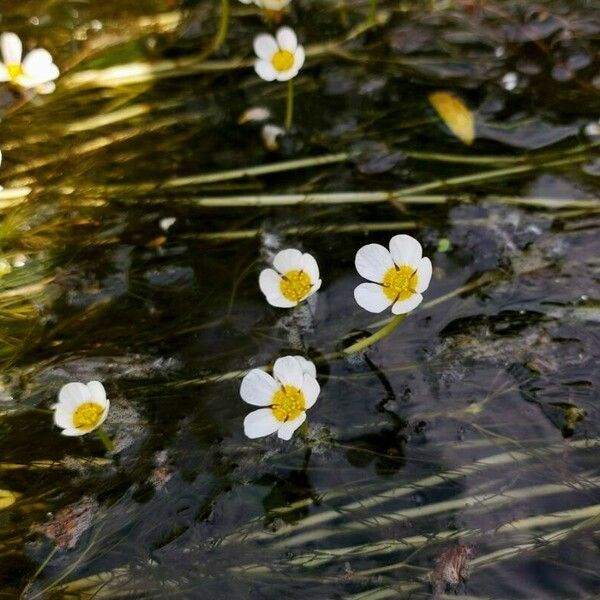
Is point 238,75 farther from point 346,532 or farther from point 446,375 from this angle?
point 346,532

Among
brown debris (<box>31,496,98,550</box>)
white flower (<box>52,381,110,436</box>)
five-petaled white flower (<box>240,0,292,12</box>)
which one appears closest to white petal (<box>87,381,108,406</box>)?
white flower (<box>52,381,110,436</box>)

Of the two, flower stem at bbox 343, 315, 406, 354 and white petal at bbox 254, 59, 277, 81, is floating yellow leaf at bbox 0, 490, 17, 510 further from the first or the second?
white petal at bbox 254, 59, 277, 81

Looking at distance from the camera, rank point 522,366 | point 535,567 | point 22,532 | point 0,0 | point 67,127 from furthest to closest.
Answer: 1. point 0,0
2. point 67,127
3. point 522,366
4. point 22,532
5. point 535,567

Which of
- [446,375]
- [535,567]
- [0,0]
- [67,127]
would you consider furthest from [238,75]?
[535,567]

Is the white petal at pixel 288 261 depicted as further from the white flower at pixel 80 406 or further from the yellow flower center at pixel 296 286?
the white flower at pixel 80 406

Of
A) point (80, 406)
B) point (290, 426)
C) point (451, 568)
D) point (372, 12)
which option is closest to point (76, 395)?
point (80, 406)
